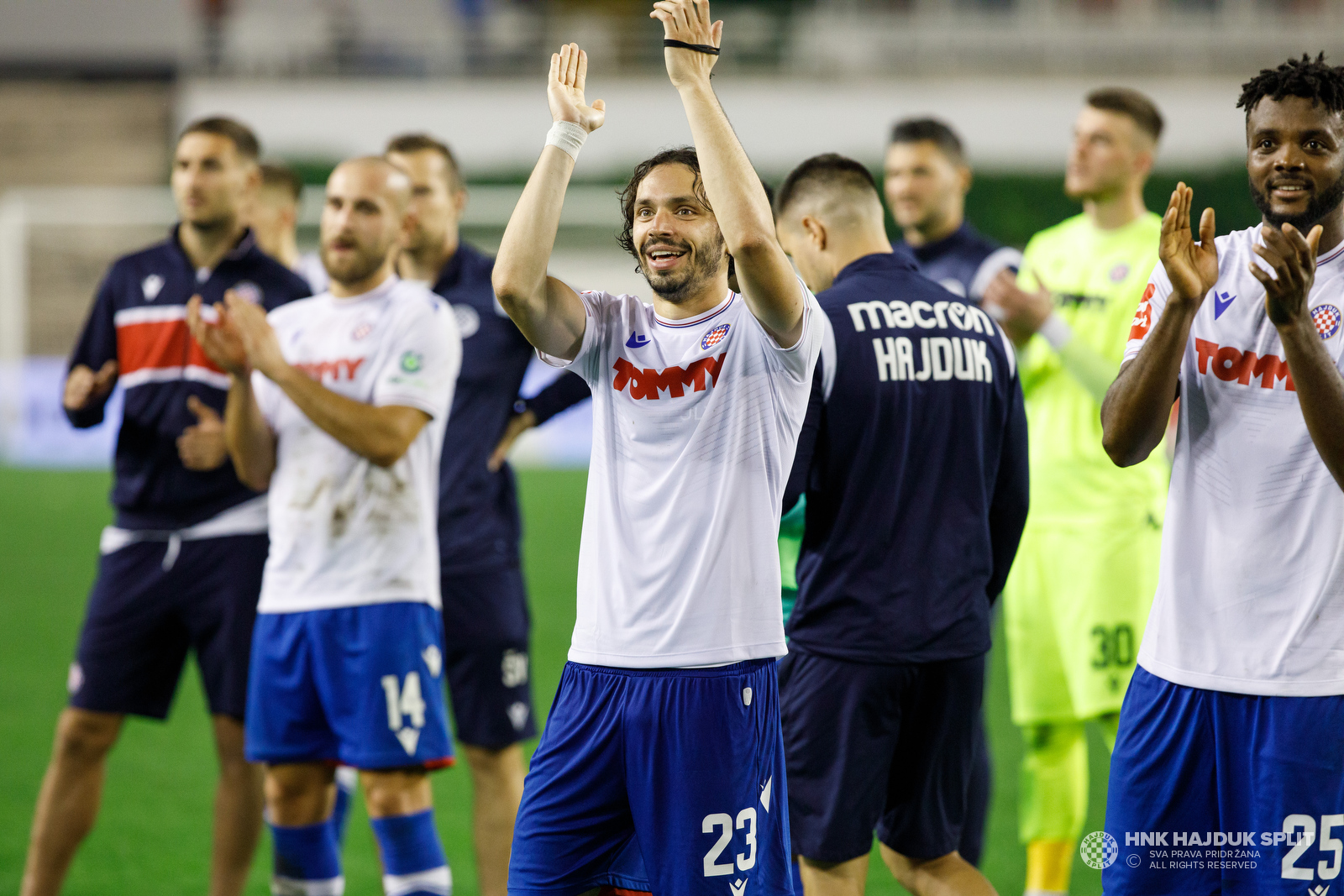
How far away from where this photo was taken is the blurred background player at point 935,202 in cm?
534

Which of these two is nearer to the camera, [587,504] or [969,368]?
[587,504]

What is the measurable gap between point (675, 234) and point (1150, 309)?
1.02 m

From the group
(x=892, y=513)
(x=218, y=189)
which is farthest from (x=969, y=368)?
(x=218, y=189)

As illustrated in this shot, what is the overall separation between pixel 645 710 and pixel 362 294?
1.97m

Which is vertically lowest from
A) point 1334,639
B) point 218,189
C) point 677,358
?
point 1334,639

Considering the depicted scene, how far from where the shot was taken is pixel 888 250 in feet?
12.5

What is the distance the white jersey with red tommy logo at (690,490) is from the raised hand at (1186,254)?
717 mm

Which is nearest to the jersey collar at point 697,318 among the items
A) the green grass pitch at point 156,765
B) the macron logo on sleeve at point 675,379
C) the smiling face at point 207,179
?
the macron logo on sleeve at point 675,379

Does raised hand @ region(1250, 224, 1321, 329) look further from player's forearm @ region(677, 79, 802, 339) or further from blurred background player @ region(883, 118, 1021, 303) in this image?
blurred background player @ region(883, 118, 1021, 303)

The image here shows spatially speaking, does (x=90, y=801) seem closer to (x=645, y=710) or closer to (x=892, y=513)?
(x=645, y=710)

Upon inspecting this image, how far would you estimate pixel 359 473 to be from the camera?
4.02 m

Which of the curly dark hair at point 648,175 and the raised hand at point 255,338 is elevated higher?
the curly dark hair at point 648,175

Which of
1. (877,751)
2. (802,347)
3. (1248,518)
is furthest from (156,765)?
(1248,518)
